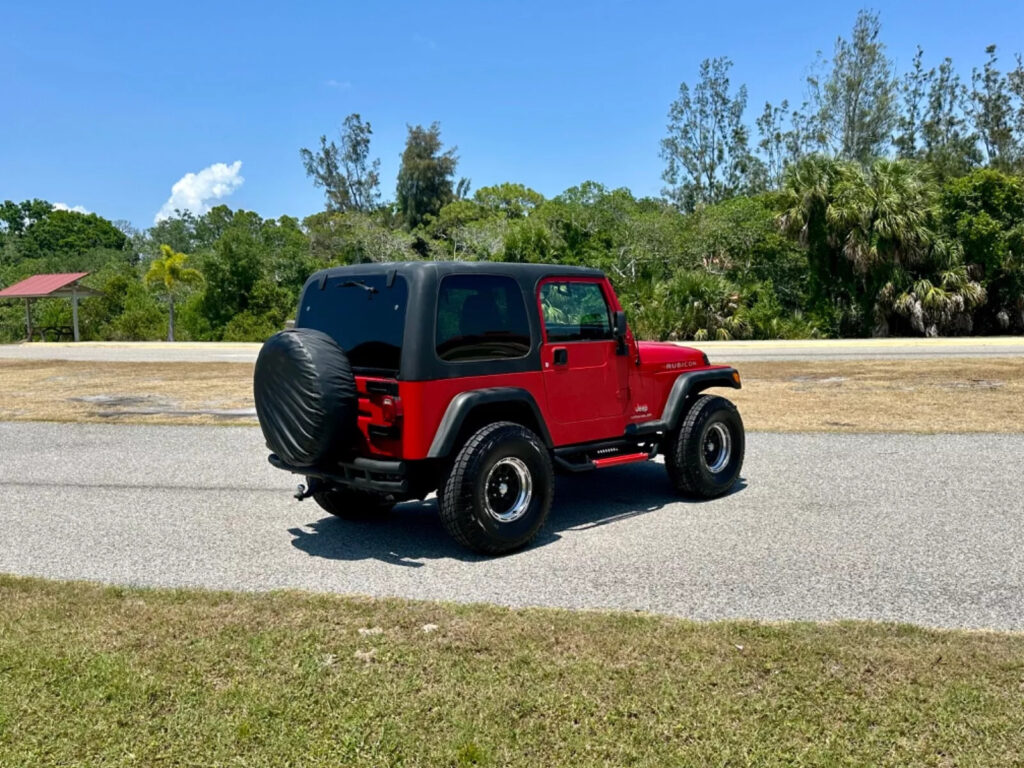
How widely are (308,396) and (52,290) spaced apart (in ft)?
130

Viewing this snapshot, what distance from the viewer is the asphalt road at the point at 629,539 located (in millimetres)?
5141

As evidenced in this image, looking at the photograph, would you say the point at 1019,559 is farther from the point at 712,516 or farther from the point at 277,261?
the point at 277,261

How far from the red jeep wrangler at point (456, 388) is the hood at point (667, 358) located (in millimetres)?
309

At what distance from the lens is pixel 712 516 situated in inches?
277

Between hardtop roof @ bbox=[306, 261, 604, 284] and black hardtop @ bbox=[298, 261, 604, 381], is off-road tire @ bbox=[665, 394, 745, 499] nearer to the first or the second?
hardtop roof @ bbox=[306, 261, 604, 284]

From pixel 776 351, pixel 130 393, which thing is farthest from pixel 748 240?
pixel 130 393

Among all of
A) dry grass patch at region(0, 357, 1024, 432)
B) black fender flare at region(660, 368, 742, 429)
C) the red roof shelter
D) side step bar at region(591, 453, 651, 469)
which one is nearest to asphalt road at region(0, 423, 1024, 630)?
side step bar at region(591, 453, 651, 469)

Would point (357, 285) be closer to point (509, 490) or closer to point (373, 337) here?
point (373, 337)

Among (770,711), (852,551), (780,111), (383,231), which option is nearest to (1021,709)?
(770,711)

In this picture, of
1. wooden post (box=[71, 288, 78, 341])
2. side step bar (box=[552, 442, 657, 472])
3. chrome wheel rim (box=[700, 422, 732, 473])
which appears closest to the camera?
side step bar (box=[552, 442, 657, 472])

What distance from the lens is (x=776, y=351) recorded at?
83.6 ft

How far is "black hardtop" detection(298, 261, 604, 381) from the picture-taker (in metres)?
5.74

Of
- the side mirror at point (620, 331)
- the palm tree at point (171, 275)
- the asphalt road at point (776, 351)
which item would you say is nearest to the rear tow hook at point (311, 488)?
the side mirror at point (620, 331)

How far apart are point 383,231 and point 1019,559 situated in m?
43.5
